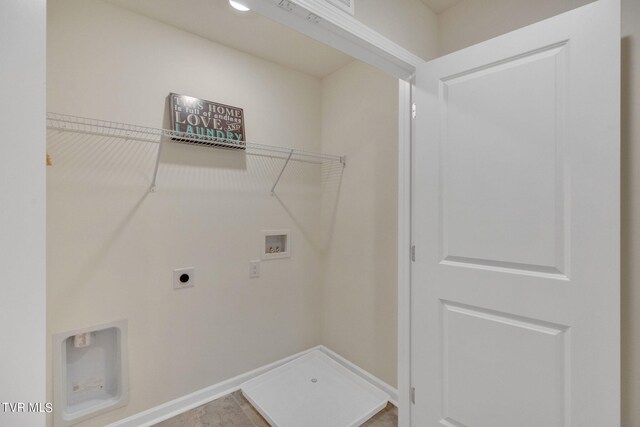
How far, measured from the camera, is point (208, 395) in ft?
6.20

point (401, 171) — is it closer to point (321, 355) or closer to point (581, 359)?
point (581, 359)

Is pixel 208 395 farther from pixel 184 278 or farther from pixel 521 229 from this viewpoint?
pixel 521 229

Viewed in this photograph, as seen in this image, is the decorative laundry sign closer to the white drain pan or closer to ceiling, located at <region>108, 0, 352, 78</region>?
ceiling, located at <region>108, 0, 352, 78</region>

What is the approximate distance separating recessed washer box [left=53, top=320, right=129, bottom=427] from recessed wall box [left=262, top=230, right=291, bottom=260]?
97 centimetres

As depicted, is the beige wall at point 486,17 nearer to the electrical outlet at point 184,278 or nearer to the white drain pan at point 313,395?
the electrical outlet at point 184,278

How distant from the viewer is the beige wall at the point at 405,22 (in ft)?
3.84

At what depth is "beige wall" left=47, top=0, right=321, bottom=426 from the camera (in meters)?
1.47

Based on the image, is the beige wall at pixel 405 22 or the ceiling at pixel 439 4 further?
the ceiling at pixel 439 4

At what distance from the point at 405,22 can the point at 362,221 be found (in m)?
1.24

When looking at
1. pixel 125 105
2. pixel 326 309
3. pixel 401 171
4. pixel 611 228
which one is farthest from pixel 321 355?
pixel 125 105

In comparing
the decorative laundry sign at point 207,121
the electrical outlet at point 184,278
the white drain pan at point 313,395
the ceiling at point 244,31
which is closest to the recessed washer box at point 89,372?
the electrical outlet at point 184,278

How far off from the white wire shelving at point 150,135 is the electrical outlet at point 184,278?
1.73 feet

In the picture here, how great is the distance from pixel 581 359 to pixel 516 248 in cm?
42

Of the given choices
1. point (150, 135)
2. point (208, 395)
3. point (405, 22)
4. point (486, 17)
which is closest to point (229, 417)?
point (208, 395)
